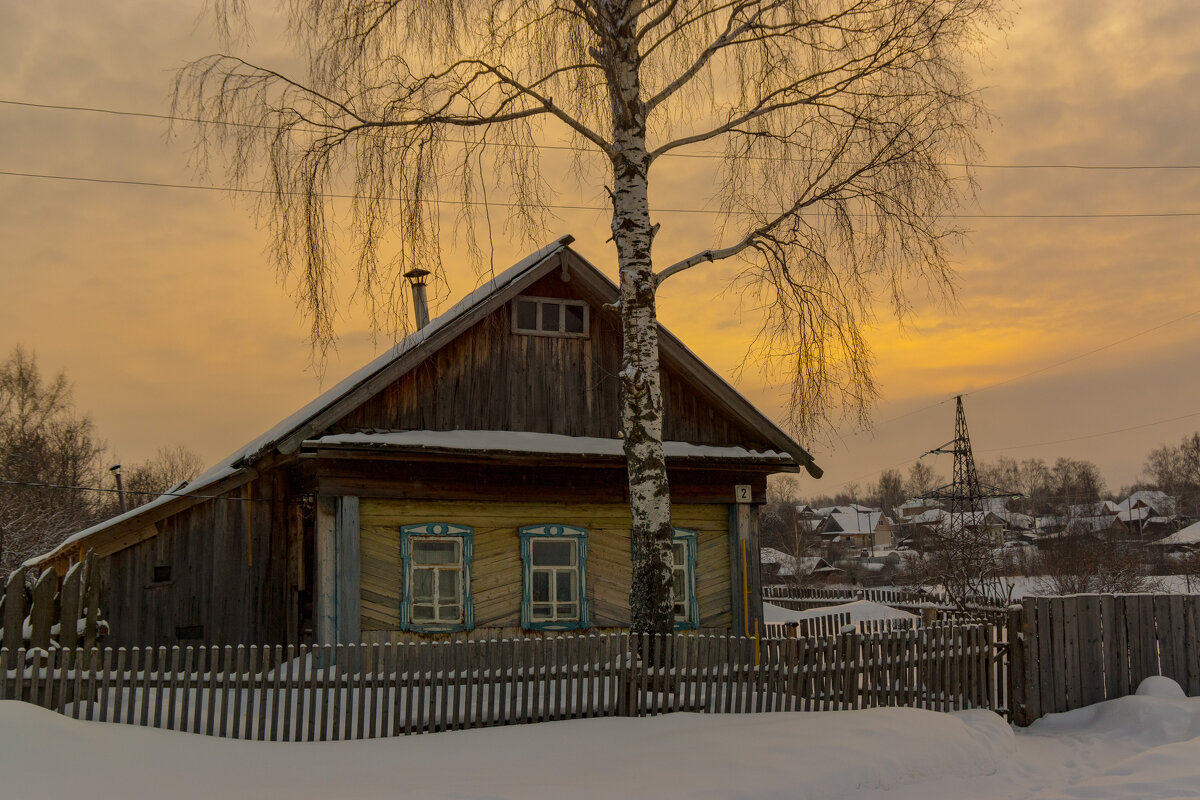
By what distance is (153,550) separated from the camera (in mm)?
15773

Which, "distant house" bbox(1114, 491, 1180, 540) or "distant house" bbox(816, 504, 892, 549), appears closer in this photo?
"distant house" bbox(1114, 491, 1180, 540)

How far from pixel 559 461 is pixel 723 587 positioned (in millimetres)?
4041

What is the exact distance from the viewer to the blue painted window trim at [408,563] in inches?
563

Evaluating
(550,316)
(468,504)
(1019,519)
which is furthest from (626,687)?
(1019,519)

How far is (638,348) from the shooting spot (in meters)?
11.0

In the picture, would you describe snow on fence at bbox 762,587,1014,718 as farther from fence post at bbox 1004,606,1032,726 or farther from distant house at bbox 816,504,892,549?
distant house at bbox 816,504,892,549

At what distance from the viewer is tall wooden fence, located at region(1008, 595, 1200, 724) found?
38.3 feet

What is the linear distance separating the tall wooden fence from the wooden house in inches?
212

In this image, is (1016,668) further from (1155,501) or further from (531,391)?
(1155,501)

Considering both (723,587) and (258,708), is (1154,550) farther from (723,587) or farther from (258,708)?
(258,708)

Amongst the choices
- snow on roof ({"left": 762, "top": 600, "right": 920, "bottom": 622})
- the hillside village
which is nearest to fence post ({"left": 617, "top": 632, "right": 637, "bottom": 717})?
snow on roof ({"left": 762, "top": 600, "right": 920, "bottom": 622})

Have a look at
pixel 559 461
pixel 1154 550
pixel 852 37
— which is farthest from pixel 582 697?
pixel 1154 550

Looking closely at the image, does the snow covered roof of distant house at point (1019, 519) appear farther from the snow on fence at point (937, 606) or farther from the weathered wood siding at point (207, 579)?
the weathered wood siding at point (207, 579)

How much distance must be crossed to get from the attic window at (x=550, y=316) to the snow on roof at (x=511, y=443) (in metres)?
1.74
